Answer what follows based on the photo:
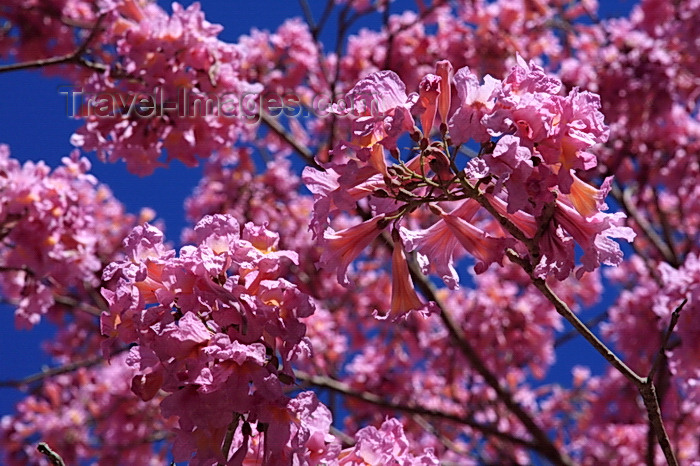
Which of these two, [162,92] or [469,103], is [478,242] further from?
[162,92]

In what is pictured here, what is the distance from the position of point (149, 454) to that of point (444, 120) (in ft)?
16.4

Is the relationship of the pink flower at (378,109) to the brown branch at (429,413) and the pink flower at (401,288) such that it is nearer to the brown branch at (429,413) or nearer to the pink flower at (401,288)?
the pink flower at (401,288)

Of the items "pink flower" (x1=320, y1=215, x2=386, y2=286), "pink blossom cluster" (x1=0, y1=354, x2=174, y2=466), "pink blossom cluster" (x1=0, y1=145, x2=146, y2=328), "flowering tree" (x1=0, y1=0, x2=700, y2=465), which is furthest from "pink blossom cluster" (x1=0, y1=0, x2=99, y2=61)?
"pink flower" (x1=320, y1=215, x2=386, y2=286)

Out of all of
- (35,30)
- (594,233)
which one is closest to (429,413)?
(594,233)

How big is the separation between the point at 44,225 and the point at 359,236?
6.87 ft

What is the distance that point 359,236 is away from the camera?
1610 millimetres

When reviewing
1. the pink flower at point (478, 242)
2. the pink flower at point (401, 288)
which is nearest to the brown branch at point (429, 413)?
the pink flower at point (401, 288)

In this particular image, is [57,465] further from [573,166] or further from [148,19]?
[148,19]

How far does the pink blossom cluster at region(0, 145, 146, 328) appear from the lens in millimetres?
3115

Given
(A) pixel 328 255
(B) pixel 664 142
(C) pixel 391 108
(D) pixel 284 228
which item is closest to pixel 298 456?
(A) pixel 328 255

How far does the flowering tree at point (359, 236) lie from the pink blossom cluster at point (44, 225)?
0.04 feet

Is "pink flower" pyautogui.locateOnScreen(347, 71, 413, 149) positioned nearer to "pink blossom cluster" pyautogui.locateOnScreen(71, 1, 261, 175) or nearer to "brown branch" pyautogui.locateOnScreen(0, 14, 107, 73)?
"pink blossom cluster" pyautogui.locateOnScreen(71, 1, 261, 175)

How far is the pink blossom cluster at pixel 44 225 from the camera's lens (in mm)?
3115

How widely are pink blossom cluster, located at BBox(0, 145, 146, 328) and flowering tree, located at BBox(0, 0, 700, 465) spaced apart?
0.01 metres
